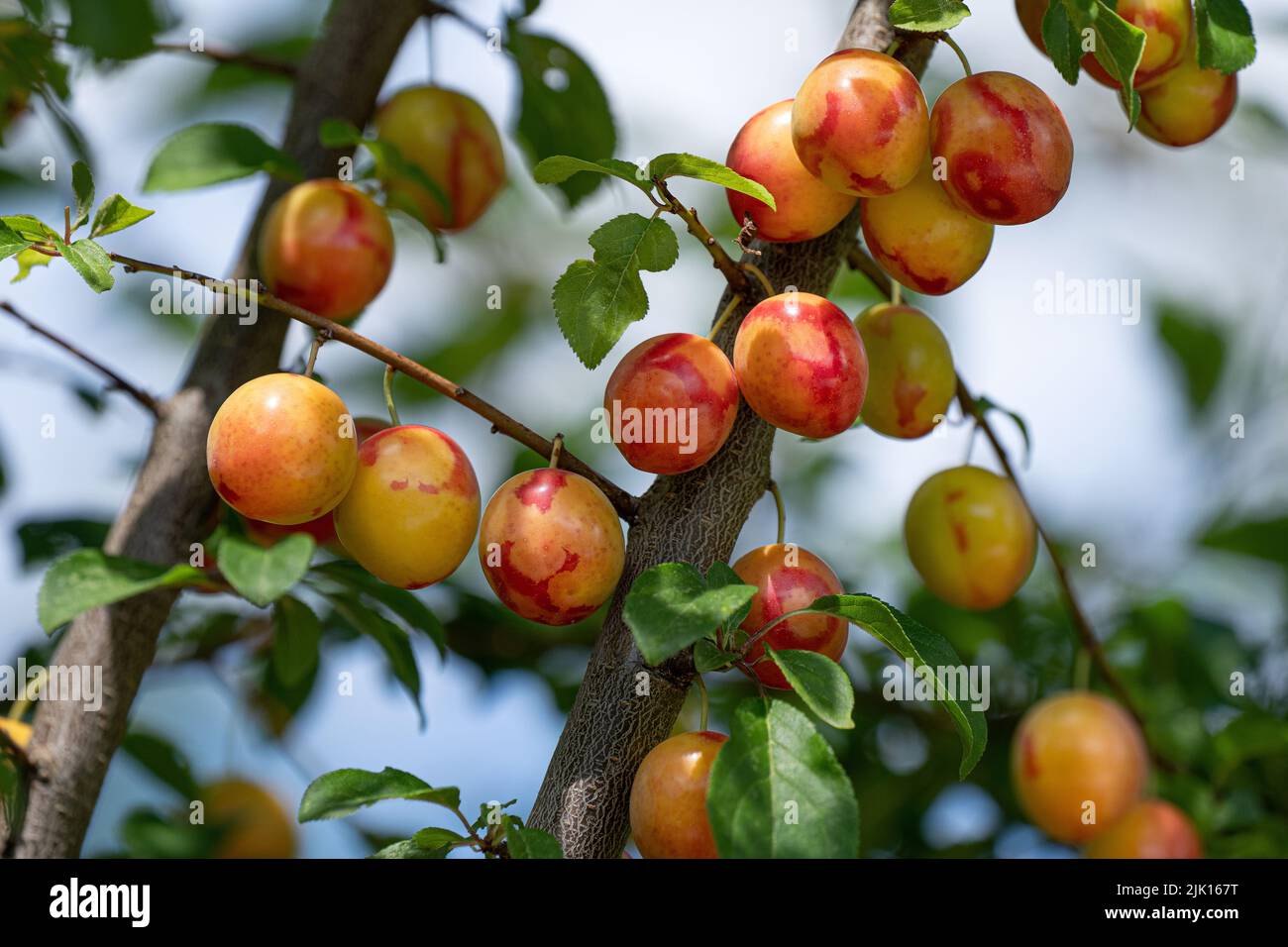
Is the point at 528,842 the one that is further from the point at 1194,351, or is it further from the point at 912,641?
the point at 1194,351

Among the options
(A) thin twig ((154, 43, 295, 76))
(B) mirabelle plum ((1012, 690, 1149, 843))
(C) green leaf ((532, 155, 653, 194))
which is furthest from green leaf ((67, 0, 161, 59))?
Answer: (B) mirabelle plum ((1012, 690, 1149, 843))

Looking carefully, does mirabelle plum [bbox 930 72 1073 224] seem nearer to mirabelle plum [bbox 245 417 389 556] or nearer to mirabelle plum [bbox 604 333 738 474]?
mirabelle plum [bbox 604 333 738 474]

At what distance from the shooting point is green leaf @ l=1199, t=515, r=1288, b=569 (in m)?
1.52

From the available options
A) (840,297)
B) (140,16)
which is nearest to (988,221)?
(140,16)

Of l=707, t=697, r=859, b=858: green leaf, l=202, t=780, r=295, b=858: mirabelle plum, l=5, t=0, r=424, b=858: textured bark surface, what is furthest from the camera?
l=202, t=780, r=295, b=858: mirabelle plum

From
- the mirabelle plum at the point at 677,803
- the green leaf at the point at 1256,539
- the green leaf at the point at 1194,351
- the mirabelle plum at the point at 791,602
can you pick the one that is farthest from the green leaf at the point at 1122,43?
the green leaf at the point at 1194,351

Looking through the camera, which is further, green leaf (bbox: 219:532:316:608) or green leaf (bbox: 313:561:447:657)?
green leaf (bbox: 313:561:447:657)

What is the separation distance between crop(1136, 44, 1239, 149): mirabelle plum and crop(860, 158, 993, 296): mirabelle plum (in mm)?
205

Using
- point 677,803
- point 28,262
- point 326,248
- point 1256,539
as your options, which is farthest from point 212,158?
point 1256,539

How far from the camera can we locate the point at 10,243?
2.13ft

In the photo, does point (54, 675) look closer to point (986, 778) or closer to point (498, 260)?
point (986, 778)

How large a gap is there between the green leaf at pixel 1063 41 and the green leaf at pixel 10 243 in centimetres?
59

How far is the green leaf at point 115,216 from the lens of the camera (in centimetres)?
68

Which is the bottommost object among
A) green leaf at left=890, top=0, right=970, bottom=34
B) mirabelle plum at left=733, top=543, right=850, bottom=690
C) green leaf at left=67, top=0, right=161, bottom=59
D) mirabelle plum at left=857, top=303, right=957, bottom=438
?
mirabelle plum at left=733, top=543, right=850, bottom=690
